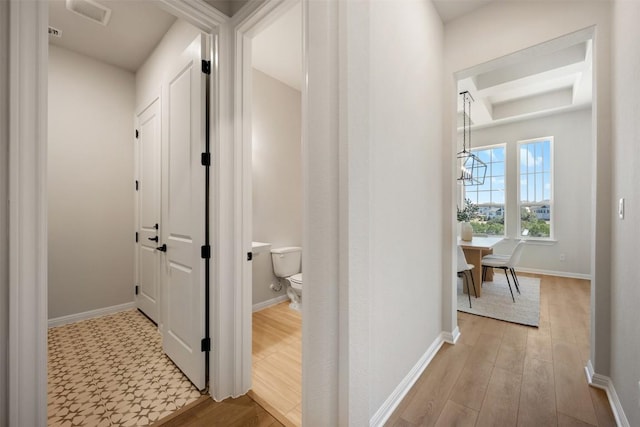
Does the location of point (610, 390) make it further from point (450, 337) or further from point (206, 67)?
point (206, 67)

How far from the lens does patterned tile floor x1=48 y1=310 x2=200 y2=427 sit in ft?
5.13

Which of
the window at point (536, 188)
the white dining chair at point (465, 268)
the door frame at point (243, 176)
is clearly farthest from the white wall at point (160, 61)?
the window at point (536, 188)

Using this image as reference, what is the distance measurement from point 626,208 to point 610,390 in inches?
45.4

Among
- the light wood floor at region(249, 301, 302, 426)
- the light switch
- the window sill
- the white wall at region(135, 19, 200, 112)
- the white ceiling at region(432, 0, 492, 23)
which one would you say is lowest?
the light wood floor at region(249, 301, 302, 426)

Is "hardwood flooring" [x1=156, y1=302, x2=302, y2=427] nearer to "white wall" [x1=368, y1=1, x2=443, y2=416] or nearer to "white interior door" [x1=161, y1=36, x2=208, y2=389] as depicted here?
"white interior door" [x1=161, y1=36, x2=208, y2=389]

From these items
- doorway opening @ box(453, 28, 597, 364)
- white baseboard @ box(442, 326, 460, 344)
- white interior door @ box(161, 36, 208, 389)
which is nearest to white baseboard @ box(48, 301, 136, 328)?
white interior door @ box(161, 36, 208, 389)

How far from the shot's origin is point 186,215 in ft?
6.05

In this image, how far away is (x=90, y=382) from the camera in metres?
1.85

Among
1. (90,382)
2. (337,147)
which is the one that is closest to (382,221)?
(337,147)

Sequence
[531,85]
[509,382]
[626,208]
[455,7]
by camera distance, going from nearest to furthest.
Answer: [626,208] → [509,382] → [455,7] → [531,85]

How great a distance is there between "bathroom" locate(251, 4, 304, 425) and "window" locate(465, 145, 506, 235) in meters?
4.18

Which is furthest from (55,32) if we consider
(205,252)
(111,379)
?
(111,379)

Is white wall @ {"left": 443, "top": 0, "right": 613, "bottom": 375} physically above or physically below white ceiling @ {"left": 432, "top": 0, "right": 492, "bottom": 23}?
below

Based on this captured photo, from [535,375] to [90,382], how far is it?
310cm
